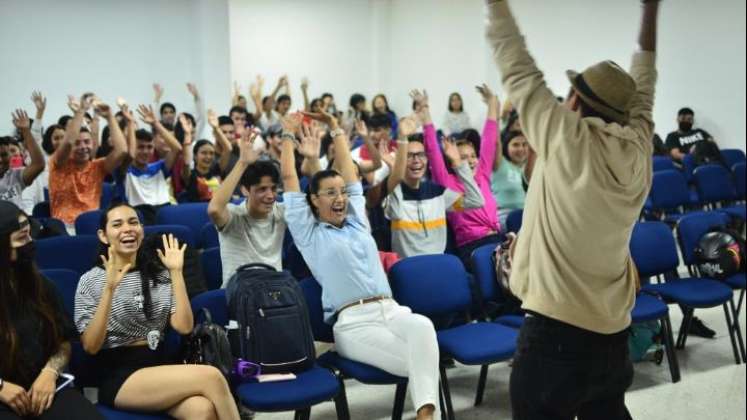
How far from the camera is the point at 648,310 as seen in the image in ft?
13.0

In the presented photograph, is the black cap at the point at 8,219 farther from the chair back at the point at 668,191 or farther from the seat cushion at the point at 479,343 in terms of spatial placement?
the chair back at the point at 668,191

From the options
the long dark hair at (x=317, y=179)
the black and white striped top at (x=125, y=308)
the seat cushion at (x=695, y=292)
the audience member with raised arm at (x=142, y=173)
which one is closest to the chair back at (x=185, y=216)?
the audience member with raised arm at (x=142, y=173)

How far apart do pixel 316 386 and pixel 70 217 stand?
3.08m

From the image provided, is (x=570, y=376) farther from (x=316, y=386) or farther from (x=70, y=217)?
(x=70, y=217)

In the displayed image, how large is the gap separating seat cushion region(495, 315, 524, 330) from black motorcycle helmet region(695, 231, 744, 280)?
4.76ft

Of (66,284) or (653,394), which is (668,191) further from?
(66,284)

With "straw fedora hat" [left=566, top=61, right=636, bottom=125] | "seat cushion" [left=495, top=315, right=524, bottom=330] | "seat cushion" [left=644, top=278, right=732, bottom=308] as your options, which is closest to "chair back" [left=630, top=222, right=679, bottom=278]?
"seat cushion" [left=644, top=278, right=732, bottom=308]

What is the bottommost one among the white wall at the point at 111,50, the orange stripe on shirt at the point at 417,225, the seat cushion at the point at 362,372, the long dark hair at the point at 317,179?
the seat cushion at the point at 362,372

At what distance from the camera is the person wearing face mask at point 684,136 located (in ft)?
30.8

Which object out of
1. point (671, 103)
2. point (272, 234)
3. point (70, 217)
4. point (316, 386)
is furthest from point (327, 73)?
point (316, 386)

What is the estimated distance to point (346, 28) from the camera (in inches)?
526

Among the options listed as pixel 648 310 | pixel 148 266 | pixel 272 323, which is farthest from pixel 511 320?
pixel 148 266

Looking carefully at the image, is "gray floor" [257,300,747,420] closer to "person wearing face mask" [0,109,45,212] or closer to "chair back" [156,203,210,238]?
"chair back" [156,203,210,238]

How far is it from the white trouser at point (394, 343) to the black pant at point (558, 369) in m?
1.23
